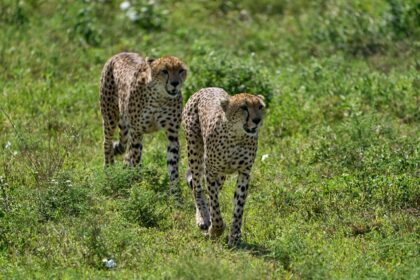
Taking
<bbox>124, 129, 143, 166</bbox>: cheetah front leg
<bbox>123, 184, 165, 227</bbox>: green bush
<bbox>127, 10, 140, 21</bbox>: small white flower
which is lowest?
<bbox>127, 10, 140, 21</bbox>: small white flower

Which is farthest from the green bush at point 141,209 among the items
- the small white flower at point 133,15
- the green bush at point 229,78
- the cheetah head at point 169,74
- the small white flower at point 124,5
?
the small white flower at point 124,5

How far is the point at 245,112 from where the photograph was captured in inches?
388

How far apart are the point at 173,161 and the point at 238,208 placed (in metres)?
1.63

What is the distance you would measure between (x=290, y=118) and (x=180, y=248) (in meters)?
4.04

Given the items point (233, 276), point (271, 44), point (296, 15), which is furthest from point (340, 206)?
point (296, 15)

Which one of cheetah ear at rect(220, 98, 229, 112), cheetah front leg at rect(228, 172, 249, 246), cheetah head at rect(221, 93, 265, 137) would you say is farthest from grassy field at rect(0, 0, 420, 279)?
cheetah ear at rect(220, 98, 229, 112)

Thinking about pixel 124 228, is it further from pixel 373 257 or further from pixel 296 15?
pixel 296 15

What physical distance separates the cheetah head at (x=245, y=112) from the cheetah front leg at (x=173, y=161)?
1541 millimetres

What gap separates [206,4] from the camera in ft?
61.1

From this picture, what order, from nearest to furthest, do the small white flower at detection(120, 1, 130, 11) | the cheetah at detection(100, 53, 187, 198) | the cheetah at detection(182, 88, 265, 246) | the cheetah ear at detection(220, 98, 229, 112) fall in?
the cheetah at detection(182, 88, 265, 246) < the cheetah ear at detection(220, 98, 229, 112) < the cheetah at detection(100, 53, 187, 198) < the small white flower at detection(120, 1, 130, 11)

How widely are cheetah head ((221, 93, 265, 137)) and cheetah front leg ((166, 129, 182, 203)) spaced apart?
5.06 ft

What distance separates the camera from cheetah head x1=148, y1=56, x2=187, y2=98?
11.4 metres

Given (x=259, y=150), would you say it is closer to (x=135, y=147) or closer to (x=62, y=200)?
(x=135, y=147)

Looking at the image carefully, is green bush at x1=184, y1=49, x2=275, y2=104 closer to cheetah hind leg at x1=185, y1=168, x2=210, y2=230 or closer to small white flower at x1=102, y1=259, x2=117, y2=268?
cheetah hind leg at x1=185, y1=168, x2=210, y2=230
